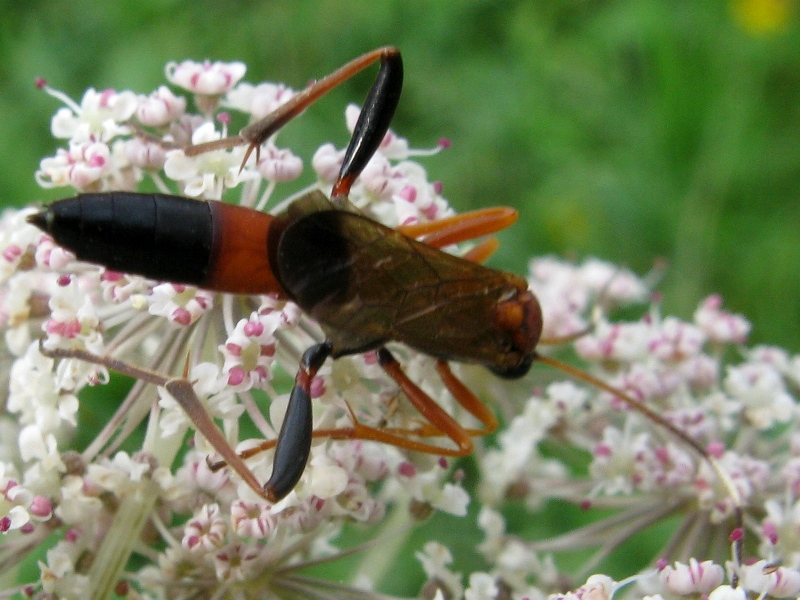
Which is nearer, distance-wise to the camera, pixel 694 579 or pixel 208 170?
pixel 694 579

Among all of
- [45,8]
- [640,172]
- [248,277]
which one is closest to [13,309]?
[248,277]

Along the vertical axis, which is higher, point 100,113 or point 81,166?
point 100,113

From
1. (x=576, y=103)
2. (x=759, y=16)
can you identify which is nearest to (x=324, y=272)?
(x=576, y=103)

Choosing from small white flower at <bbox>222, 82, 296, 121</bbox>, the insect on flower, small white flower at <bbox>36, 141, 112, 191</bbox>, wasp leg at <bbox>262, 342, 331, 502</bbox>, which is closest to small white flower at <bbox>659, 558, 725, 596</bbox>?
the insect on flower

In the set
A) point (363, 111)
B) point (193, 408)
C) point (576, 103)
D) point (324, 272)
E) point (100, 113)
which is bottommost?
point (193, 408)

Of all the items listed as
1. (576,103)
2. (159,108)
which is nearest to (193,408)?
(159,108)

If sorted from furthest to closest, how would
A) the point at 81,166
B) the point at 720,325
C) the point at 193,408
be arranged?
the point at 720,325 → the point at 81,166 → the point at 193,408

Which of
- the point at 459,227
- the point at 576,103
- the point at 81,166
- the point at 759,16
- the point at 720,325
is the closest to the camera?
the point at 81,166

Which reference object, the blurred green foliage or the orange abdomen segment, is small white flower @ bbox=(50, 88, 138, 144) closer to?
the orange abdomen segment

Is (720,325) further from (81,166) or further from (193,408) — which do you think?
(81,166)
